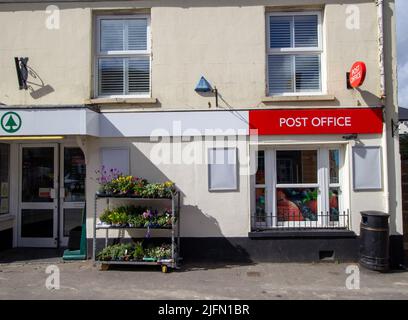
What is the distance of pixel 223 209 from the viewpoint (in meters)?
7.63

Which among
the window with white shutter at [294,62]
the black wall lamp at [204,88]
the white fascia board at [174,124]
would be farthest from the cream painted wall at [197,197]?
the window with white shutter at [294,62]

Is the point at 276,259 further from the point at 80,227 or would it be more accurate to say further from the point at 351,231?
the point at 80,227

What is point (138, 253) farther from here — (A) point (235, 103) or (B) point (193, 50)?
(B) point (193, 50)

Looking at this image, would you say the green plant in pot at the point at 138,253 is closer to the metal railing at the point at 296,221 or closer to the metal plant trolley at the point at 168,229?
the metal plant trolley at the point at 168,229

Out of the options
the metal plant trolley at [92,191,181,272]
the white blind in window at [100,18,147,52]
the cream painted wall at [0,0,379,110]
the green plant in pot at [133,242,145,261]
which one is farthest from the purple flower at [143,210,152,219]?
the white blind in window at [100,18,147,52]

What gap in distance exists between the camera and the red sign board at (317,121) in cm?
755

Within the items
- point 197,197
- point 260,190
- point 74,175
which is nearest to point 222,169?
point 197,197

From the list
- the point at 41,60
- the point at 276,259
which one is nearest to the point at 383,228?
the point at 276,259

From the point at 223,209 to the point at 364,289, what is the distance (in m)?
2.95

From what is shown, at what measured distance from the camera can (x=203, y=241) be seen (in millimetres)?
7609

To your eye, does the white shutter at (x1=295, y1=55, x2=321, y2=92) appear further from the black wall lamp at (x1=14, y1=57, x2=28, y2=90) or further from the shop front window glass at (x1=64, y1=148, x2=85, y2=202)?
the black wall lamp at (x1=14, y1=57, x2=28, y2=90)

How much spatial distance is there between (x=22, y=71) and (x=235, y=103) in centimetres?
451

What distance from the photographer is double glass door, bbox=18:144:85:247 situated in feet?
28.3

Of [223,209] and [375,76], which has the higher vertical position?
[375,76]
